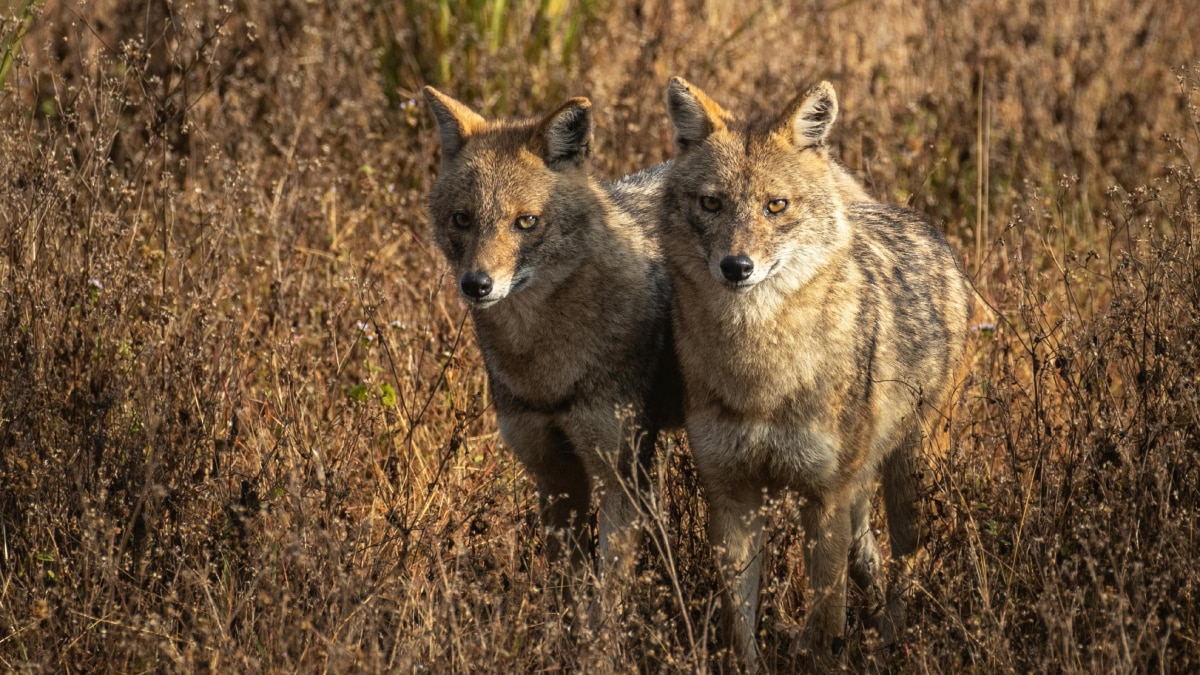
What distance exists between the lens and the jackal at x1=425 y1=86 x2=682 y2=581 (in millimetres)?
5109

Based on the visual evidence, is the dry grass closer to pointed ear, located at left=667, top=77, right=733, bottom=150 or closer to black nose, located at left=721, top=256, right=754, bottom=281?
black nose, located at left=721, top=256, right=754, bottom=281

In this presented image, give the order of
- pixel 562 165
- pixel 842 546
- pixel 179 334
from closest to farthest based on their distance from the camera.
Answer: pixel 842 546 → pixel 562 165 → pixel 179 334

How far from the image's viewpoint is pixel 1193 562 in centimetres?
430

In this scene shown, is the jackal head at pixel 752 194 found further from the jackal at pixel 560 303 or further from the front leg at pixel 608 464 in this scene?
the front leg at pixel 608 464

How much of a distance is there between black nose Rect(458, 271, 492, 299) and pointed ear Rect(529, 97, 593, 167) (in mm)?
681

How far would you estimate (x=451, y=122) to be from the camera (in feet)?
17.9

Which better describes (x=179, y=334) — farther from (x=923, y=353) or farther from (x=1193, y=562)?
(x=1193, y=562)

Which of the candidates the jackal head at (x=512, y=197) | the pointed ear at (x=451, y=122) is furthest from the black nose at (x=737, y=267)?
the pointed ear at (x=451, y=122)

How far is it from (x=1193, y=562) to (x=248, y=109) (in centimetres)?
659

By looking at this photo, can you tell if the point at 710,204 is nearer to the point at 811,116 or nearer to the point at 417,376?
the point at 811,116

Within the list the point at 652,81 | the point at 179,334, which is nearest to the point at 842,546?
the point at 179,334

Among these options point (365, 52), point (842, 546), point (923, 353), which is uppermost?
point (365, 52)

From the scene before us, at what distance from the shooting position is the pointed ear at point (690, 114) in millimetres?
5082

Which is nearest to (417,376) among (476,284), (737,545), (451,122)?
(451,122)
